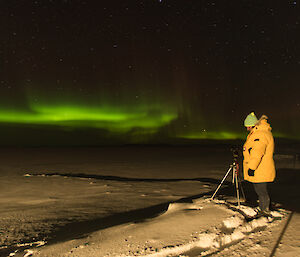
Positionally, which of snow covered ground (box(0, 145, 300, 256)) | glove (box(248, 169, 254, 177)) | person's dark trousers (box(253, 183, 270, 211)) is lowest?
snow covered ground (box(0, 145, 300, 256))

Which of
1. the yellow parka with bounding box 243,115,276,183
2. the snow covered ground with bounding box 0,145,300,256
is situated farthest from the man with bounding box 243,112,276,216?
the snow covered ground with bounding box 0,145,300,256

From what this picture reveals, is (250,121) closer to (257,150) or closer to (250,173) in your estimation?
(257,150)

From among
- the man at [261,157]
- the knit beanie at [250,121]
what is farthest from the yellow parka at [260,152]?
the knit beanie at [250,121]

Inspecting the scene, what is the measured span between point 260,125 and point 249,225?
5.52 feet

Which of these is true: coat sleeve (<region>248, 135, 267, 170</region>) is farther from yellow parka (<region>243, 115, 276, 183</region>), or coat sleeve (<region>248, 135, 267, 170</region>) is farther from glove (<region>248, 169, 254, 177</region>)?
glove (<region>248, 169, 254, 177</region>)

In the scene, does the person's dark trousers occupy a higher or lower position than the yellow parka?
lower

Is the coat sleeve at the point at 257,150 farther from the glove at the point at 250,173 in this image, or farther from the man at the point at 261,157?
the glove at the point at 250,173

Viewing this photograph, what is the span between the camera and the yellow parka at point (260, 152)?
15.1 feet

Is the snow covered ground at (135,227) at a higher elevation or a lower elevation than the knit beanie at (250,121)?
lower

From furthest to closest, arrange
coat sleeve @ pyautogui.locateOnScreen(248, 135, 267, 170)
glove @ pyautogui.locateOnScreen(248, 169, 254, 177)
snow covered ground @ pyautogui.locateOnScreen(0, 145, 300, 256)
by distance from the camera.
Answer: glove @ pyautogui.locateOnScreen(248, 169, 254, 177), coat sleeve @ pyautogui.locateOnScreen(248, 135, 267, 170), snow covered ground @ pyautogui.locateOnScreen(0, 145, 300, 256)

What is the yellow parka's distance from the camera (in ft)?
15.1

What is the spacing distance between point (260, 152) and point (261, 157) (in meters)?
0.09

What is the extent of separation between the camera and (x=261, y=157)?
4609mm

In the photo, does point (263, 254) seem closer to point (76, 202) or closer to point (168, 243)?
point (168, 243)
